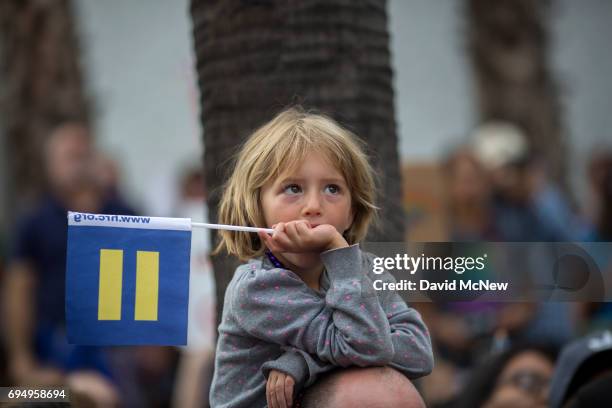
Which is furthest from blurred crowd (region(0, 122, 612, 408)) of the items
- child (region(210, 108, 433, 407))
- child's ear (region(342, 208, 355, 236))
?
child (region(210, 108, 433, 407))

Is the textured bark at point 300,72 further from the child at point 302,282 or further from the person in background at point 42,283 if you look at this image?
the person in background at point 42,283

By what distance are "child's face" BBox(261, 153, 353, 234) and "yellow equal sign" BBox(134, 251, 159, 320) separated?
1.03 feet

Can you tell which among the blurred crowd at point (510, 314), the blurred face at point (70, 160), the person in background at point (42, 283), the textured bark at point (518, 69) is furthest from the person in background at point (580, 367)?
the textured bark at point (518, 69)

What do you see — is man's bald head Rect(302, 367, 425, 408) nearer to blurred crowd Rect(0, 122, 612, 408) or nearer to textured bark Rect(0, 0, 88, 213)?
blurred crowd Rect(0, 122, 612, 408)

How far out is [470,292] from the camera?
3.15m

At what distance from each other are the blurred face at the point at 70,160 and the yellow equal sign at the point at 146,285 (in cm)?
462

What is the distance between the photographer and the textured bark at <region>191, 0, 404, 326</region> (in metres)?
3.60

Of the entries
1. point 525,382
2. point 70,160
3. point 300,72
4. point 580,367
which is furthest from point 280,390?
point 70,160

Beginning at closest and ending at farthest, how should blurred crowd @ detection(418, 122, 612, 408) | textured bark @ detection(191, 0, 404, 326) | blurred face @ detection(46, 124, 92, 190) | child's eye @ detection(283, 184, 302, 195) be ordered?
child's eye @ detection(283, 184, 302, 195) → textured bark @ detection(191, 0, 404, 326) → blurred crowd @ detection(418, 122, 612, 408) → blurred face @ detection(46, 124, 92, 190)

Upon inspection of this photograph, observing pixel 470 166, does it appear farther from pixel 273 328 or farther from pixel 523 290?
pixel 273 328

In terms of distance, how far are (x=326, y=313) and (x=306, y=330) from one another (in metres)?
0.06

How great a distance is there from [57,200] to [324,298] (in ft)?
15.9

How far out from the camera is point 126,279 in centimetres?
291

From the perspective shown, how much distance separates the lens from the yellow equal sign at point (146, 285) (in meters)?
2.93
